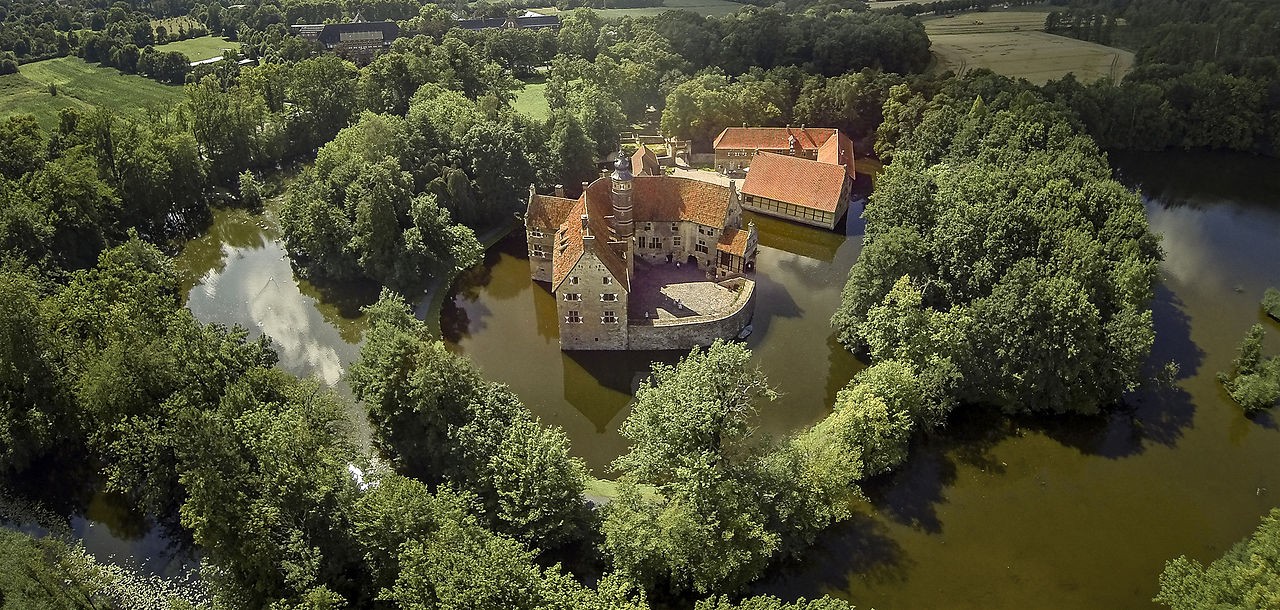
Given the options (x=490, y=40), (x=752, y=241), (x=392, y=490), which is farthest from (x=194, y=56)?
(x=392, y=490)

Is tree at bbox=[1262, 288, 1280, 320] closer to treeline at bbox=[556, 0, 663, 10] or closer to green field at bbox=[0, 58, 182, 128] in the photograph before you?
treeline at bbox=[556, 0, 663, 10]

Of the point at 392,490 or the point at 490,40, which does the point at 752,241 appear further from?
the point at 490,40

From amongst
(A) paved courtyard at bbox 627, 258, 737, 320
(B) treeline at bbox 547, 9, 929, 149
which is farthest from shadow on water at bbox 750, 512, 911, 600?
(B) treeline at bbox 547, 9, 929, 149

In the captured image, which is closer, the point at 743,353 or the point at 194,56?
the point at 743,353

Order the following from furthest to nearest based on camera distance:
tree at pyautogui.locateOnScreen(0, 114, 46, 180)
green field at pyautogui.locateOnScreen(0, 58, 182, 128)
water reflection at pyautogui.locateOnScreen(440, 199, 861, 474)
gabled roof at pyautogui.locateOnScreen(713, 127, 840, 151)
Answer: green field at pyautogui.locateOnScreen(0, 58, 182, 128) → gabled roof at pyautogui.locateOnScreen(713, 127, 840, 151) → tree at pyautogui.locateOnScreen(0, 114, 46, 180) → water reflection at pyautogui.locateOnScreen(440, 199, 861, 474)

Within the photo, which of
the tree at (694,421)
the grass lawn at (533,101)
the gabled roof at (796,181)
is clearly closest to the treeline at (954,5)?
the grass lawn at (533,101)

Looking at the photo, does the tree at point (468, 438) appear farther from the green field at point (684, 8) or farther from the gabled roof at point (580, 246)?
the green field at point (684, 8)
